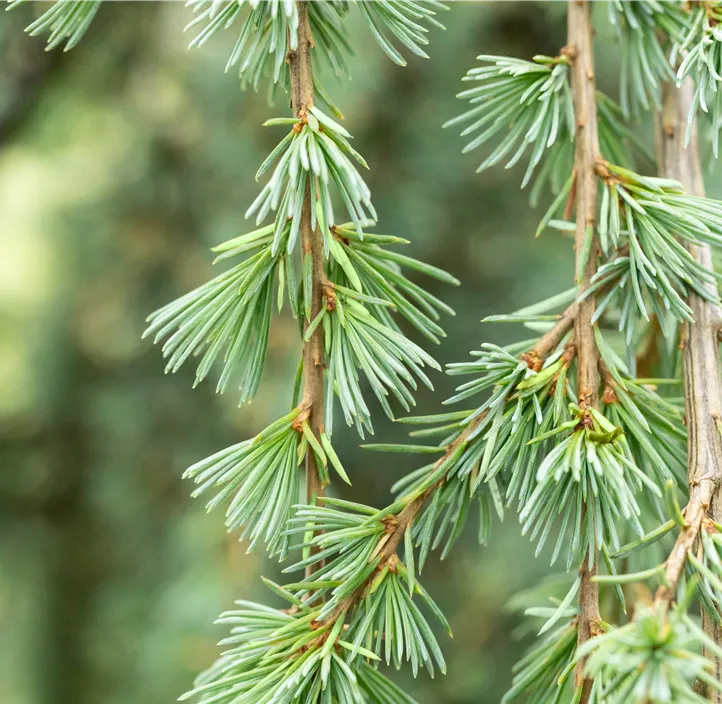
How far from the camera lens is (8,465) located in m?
1.61

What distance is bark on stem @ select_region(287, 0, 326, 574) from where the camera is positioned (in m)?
0.37

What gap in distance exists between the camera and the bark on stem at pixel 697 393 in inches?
13.1

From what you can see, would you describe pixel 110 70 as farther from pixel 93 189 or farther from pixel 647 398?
pixel 647 398

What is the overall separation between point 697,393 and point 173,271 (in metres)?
1.04

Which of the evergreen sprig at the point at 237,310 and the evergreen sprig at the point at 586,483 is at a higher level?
the evergreen sprig at the point at 237,310

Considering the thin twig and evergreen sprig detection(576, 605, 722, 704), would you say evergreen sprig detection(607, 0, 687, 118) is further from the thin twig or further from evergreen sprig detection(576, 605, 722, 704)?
evergreen sprig detection(576, 605, 722, 704)

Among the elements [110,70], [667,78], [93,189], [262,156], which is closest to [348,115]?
[262,156]

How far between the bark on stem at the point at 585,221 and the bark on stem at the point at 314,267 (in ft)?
0.45

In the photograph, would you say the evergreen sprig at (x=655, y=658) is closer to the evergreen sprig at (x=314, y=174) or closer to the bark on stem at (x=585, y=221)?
the bark on stem at (x=585, y=221)

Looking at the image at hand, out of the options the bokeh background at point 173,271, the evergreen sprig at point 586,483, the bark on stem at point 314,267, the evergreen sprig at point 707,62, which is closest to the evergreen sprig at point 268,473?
the bark on stem at point 314,267

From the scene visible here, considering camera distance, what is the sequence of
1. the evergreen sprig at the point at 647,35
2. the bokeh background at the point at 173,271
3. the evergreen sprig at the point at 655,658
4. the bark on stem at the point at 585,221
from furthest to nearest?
the bokeh background at the point at 173,271 → the evergreen sprig at the point at 647,35 → the bark on stem at the point at 585,221 → the evergreen sprig at the point at 655,658

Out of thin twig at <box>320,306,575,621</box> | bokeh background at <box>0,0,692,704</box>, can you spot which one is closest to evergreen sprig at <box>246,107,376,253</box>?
thin twig at <box>320,306,575,621</box>

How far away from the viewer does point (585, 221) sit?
1.39 feet

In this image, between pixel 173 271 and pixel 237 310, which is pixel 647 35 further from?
pixel 173 271
